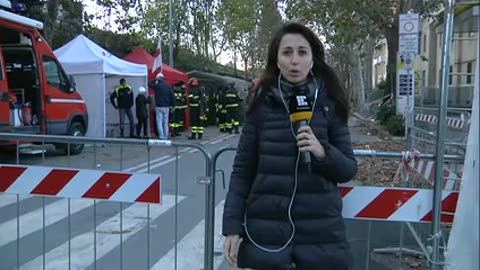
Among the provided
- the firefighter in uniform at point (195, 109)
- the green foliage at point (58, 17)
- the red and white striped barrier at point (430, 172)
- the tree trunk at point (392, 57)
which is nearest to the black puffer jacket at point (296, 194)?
the red and white striped barrier at point (430, 172)

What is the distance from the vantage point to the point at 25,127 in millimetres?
12375

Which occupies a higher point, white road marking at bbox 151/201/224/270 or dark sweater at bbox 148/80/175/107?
dark sweater at bbox 148/80/175/107

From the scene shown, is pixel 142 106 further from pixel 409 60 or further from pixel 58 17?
pixel 409 60

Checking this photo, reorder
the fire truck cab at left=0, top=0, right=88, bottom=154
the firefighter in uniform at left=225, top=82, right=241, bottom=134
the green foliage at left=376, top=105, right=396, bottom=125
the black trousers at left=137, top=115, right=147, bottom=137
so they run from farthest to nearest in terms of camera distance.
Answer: the green foliage at left=376, top=105, right=396, bottom=125
the firefighter in uniform at left=225, top=82, right=241, bottom=134
the black trousers at left=137, top=115, right=147, bottom=137
the fire truck cab at left=0, top=0, right=88, bottom=154

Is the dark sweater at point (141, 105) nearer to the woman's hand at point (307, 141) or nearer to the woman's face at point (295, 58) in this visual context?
the woman's face at point (295, 58)

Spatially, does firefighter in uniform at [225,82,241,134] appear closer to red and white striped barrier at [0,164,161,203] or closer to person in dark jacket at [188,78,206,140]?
person in dark jacket at [188,78,206,140]

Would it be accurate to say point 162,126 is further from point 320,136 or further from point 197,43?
point 197,43

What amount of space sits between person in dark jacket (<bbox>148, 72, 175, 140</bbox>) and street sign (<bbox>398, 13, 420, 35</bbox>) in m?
8.68

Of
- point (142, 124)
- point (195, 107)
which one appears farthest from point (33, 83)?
point (195, 107)

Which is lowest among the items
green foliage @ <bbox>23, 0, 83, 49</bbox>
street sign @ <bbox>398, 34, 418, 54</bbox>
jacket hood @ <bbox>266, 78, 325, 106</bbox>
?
jacket hood @ <bbox>266, 78, 325, 106</bbox>

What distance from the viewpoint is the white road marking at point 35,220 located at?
626cm

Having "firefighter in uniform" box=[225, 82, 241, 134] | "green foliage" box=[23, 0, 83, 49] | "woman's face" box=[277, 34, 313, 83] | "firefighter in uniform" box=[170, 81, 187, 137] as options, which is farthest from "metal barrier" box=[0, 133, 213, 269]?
"green foliage" box=[23, 0, 83, 49]

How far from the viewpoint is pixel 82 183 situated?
153 inches

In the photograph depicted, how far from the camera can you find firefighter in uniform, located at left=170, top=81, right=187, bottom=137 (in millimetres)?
19406
